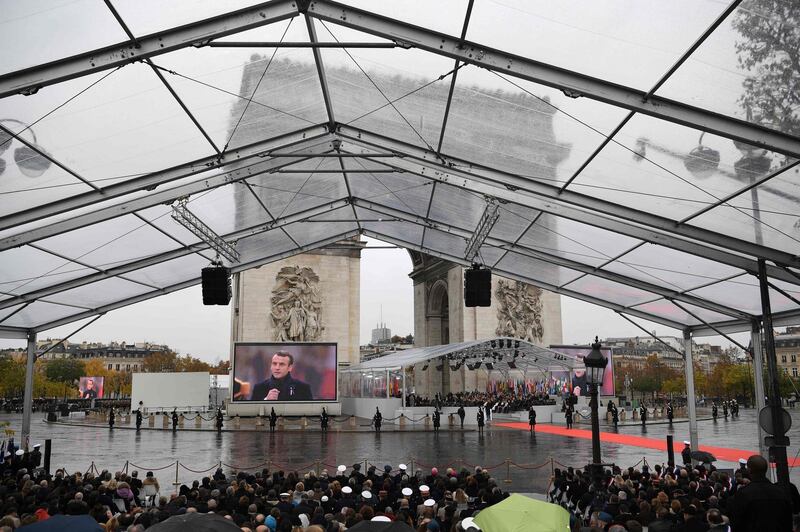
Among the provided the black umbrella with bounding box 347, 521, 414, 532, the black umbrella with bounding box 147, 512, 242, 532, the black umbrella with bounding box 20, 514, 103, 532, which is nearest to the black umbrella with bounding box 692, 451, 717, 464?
the black umbrella with bounding box 347, 521, 414, 532

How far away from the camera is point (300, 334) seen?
44.8 metres

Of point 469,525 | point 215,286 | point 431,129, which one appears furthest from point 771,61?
point 215,286

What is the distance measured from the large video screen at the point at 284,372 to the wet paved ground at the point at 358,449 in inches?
172

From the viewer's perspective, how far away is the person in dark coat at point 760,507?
208 inches

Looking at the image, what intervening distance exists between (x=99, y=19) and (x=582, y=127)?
866cm

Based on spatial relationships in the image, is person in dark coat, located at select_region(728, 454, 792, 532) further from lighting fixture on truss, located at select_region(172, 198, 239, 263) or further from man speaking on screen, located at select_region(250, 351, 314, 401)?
man speaking on screen, located at select_region(250, 351, 314, 401)

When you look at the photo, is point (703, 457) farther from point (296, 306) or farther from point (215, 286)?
point (296, 306)

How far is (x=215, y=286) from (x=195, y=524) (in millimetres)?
15680

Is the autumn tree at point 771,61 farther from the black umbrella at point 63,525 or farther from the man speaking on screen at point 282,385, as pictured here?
the man speaking on screen at point 282,385

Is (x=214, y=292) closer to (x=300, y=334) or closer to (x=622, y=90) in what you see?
(x=622, y=90)

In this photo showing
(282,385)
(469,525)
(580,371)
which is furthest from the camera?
(580,371)

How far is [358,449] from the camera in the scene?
24.9 m

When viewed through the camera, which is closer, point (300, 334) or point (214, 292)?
point (214, 292)

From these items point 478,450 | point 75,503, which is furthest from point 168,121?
point 478,450
